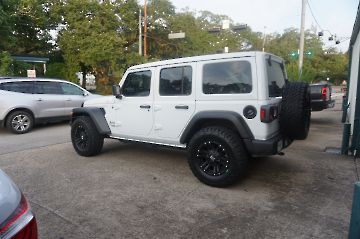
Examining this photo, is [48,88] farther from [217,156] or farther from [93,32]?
[93,32]

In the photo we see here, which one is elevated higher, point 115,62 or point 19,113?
point 115,62

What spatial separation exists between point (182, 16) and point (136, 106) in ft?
83.5

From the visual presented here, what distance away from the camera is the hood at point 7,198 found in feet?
4.94

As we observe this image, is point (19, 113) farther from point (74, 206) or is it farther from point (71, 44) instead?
point (71, 44)

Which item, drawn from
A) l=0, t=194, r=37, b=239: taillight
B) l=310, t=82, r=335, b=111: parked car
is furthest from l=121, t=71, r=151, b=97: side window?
l=310, t=82, r=335, b=111: parked car

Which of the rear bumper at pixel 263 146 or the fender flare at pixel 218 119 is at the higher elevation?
the fender flare at pixel 218 119

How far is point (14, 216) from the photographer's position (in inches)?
60.9

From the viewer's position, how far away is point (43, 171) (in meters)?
4.94

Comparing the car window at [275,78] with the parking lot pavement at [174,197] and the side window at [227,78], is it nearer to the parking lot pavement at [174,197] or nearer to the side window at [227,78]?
the side window at [227,78]

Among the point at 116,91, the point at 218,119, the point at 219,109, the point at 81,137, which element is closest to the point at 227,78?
the point at 219,109

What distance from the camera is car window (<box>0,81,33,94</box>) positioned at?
840cm

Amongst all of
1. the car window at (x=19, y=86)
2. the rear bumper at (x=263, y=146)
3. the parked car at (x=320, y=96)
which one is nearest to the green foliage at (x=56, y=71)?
the car window at (x=19, y=86)

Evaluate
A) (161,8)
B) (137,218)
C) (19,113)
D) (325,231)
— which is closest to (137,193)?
(137,218)

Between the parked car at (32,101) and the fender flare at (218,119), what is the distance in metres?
6.34
